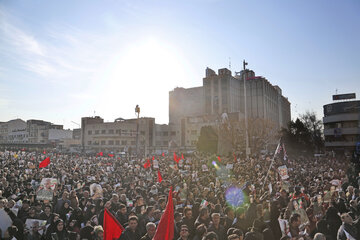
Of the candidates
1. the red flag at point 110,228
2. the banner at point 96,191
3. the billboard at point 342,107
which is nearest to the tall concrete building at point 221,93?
the billboard at point 342,107

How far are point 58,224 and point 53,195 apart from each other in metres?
5.58

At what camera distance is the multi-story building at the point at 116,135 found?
79.6 metres

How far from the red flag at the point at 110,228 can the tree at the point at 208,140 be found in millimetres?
51596

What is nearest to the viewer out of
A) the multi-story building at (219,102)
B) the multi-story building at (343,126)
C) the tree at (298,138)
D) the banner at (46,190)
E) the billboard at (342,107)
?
the banner at (46,190)

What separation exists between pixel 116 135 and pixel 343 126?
5761cm

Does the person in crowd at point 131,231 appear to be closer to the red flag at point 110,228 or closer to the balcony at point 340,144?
the red flag at point 110,228

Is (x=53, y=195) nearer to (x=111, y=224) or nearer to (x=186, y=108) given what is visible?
(x=111, y=224)

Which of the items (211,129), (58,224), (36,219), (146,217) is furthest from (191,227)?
(211,129)

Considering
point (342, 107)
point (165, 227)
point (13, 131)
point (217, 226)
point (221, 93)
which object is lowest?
point (217, 226)

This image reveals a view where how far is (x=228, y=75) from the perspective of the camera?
7562 cm

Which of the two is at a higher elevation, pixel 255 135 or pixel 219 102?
pixel 219 102

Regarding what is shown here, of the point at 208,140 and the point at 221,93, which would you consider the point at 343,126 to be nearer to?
the point at 208,140

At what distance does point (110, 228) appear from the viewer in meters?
5.30

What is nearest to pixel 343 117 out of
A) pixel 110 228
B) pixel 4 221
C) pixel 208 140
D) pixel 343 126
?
pixel 343 126
